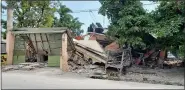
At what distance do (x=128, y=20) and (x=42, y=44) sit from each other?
16.1ft

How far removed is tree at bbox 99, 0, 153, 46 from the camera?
13.5 metres

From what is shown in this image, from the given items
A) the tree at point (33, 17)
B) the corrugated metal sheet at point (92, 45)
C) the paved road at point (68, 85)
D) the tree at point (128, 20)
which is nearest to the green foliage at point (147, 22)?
the tree at point (128, 20)

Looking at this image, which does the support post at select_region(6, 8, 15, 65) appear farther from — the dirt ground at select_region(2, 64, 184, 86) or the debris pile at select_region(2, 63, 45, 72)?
the dirt ground at select_region(2, 64, 184, 86)

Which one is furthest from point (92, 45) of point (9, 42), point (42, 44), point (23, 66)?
point (9, 42)

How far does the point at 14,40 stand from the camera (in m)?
15.5

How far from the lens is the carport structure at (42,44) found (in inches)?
545

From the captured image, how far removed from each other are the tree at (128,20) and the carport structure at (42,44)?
100 inches

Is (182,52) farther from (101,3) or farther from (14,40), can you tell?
(14,40)

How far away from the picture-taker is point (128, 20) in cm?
1371

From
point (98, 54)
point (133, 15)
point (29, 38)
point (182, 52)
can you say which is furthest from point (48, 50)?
point (182, 52)

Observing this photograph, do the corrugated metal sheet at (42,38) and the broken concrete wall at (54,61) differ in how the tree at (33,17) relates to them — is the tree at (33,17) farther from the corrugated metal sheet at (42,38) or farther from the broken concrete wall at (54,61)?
the broken concrete wall at (54,61)

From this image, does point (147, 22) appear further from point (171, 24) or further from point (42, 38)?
point (42, 38)

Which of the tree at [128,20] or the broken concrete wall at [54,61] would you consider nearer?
the tree at [128,20]

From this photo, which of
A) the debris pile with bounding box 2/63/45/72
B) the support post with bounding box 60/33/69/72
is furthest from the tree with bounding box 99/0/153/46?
the debris pile with bounding box 2/63/45/72
